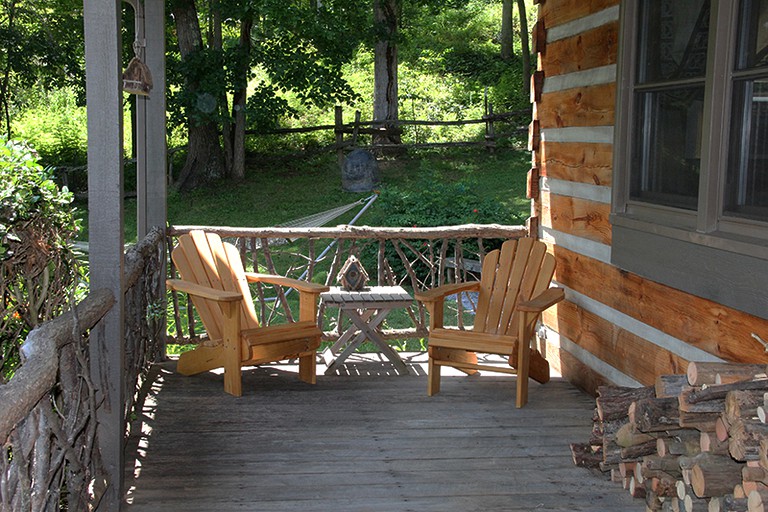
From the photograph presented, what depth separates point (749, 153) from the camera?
3.02 metres

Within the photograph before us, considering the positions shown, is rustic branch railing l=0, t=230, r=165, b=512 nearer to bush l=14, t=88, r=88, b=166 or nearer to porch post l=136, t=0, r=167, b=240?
porch post l=136, t=0, r=167, b=240

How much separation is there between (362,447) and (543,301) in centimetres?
132

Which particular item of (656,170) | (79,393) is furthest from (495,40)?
(79,393)

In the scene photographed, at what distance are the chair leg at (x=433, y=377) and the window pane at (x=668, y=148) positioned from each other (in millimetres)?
1425

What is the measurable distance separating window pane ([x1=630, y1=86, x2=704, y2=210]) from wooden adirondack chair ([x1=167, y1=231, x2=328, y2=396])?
197cm

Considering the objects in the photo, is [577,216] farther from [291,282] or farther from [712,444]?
[712,444]

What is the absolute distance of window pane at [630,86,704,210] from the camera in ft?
11.2

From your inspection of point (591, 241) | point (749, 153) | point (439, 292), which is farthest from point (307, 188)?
point (749, 153)

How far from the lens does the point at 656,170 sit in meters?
3.75

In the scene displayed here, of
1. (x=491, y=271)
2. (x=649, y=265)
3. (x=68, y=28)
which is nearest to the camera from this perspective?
(x=649, y=265)

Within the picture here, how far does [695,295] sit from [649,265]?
0.40 meters

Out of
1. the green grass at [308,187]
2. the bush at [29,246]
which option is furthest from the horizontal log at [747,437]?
the green grass at [308,187]

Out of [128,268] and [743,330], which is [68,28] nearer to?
[128,268]

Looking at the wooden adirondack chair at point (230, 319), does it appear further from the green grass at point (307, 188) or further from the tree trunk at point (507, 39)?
the tree trunk at point (507, 39)
